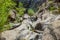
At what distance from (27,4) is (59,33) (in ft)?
43.8

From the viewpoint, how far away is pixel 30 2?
1953 cm

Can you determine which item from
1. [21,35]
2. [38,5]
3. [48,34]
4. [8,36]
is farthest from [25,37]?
[38,5]

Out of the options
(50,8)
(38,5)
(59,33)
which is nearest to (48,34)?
(59,33)

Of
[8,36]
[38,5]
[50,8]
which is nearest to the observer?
[8,36]

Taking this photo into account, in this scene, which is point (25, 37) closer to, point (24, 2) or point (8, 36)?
point (8, 36)

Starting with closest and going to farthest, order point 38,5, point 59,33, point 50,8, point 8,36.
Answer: point 59,33, point 8,36, point 50,8, point 38,5

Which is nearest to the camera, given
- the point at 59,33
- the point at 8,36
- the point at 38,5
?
the point at 59,33

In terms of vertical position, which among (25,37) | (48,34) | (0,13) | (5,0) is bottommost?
(25,37)

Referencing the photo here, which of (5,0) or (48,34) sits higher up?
(5,0)

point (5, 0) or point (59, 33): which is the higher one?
point (5, 0)

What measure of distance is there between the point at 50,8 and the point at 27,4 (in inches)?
216

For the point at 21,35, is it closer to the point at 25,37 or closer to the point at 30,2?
the point at 25,37

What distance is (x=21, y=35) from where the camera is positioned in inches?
361

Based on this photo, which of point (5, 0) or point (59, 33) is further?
point (5, 0)
